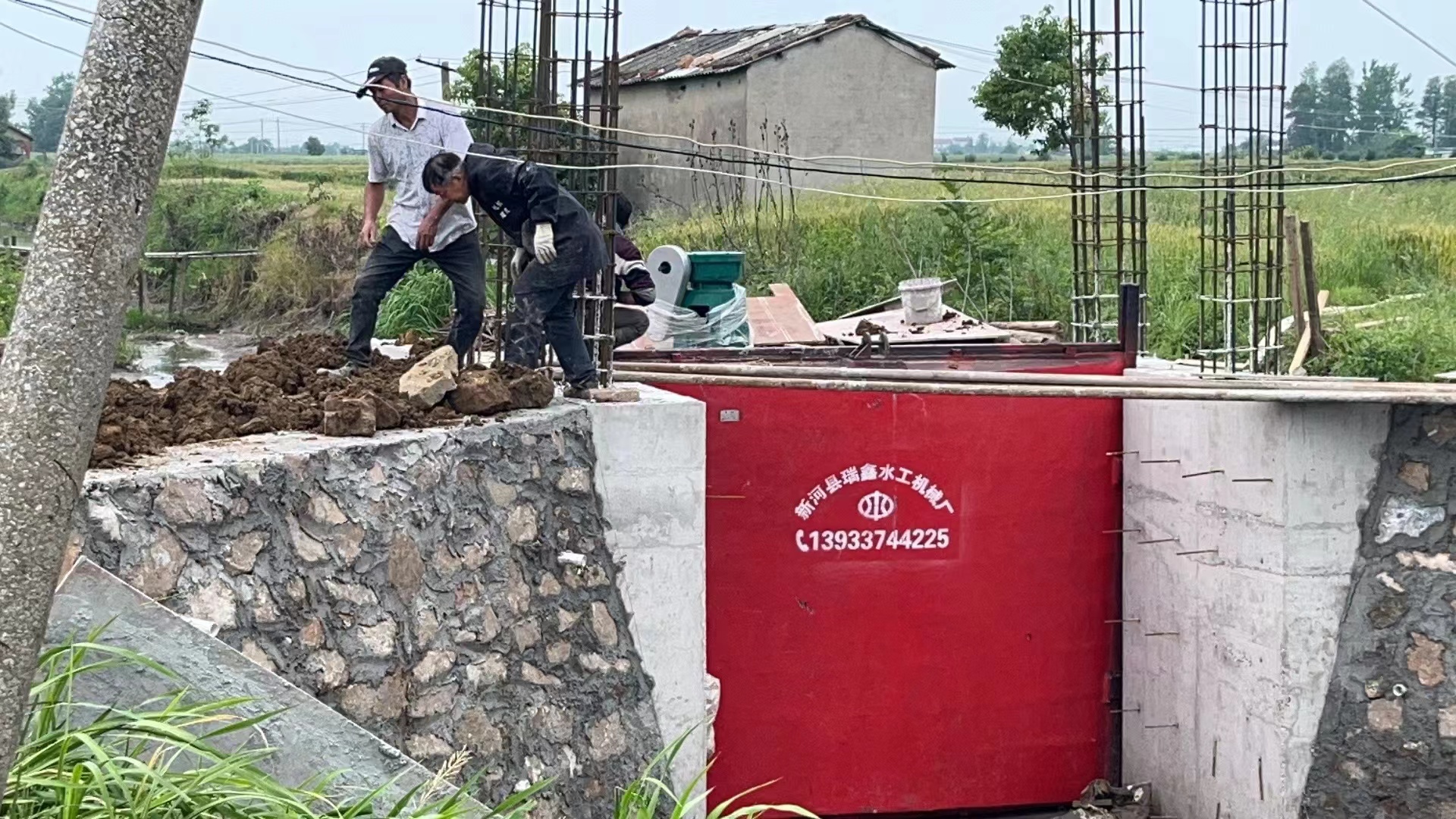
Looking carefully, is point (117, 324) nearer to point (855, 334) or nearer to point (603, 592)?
point (603, 592)

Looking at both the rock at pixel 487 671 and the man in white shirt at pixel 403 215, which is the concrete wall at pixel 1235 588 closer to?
the man in white shirt at pixel 403 215

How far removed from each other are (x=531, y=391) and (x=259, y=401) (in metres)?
1.13

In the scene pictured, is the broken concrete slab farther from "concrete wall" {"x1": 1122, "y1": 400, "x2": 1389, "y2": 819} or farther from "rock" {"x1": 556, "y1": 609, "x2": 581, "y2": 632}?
"concrete wall" {"x1": 1122, "y1": 400, "x2": 1389, "y2": 819}

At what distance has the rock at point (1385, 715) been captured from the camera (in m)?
7.86

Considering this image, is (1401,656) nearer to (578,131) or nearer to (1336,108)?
(578,131)

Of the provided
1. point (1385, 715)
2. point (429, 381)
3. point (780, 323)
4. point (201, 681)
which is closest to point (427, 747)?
point (429, 381)

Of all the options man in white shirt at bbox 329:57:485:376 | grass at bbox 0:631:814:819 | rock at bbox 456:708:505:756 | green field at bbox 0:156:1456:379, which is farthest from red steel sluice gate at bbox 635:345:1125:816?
grass at bbox 0:631:814:819

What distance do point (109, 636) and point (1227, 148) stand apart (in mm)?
7989

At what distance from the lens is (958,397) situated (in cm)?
923

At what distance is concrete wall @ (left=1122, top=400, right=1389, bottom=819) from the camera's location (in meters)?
7.96

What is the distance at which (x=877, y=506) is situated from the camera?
9.05 meters

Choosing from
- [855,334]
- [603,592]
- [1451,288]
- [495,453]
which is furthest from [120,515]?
[1451,288]

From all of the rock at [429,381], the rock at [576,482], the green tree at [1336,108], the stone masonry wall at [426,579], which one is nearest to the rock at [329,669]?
the stone masonry wall at [426,579]

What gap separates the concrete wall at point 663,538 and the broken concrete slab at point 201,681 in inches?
103
